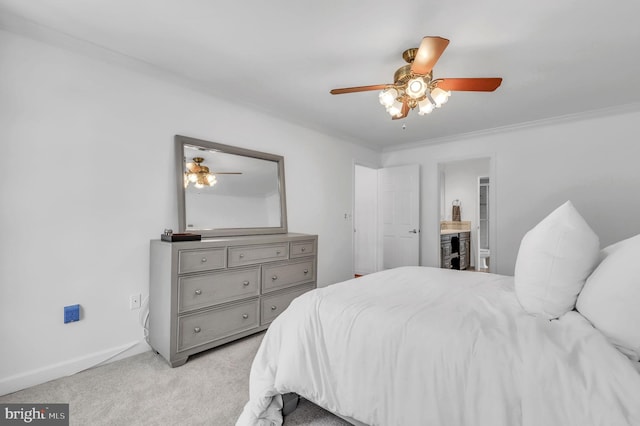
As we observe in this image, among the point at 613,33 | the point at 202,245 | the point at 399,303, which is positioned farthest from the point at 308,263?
the point at 613,33

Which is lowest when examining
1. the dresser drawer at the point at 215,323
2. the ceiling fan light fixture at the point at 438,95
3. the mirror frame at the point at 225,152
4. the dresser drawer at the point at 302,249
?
the dresser drawer at the point at 215,323

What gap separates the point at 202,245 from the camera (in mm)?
2244

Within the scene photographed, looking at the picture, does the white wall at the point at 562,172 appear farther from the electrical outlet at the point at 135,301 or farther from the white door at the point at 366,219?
the electrical outlet at the point at 135,301

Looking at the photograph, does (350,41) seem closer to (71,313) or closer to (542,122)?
(71,313)

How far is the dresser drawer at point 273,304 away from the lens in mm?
2680

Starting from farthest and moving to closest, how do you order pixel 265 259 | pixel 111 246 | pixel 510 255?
pixel 510 255 < pixel 265 259 < pixel 111 246

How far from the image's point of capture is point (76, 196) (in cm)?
207

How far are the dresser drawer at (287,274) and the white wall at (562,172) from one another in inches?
105

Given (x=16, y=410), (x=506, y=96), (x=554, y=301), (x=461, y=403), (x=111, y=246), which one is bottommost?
(x=16, y=410)

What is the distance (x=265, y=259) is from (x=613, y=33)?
3.10 metres

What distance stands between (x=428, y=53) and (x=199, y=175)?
215cm

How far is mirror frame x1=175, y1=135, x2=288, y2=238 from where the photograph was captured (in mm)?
2559

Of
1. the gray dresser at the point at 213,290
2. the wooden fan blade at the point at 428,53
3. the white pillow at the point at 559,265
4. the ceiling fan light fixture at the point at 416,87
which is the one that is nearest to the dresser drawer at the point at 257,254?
the gray dresser at the point at 213,290

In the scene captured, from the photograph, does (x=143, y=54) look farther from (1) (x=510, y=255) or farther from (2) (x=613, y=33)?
(1) (x=510, y=255)
